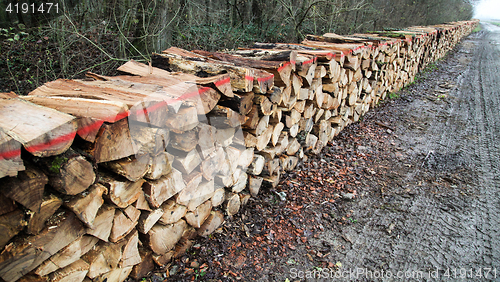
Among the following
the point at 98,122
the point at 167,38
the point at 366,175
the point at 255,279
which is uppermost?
the point at 167,38

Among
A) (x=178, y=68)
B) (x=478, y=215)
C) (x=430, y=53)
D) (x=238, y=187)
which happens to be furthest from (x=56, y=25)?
(x=430, y=53)

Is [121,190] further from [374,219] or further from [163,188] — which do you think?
[374,219]

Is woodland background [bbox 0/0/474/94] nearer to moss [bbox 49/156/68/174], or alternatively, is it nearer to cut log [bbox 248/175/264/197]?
cut log [bbox 248/175/264/197]

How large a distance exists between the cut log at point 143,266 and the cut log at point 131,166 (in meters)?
0.74

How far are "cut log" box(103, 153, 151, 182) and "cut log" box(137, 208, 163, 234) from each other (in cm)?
38

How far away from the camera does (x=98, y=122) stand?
152 centimetres

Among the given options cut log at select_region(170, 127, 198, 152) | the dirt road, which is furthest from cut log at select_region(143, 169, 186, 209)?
the dirt road

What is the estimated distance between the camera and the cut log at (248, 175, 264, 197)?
3.21 m

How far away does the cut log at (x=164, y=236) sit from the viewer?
7.11 ft

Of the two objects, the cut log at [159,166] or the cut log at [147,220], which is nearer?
the cut log at [159,166]

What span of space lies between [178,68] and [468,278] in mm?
3371

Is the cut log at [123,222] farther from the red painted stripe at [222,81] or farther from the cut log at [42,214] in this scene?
the red painted stripe at [222,81]

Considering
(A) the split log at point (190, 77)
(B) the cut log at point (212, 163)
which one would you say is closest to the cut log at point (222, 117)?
(A) the split log at point (190, 77)

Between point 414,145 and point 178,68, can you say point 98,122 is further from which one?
point 414,145
